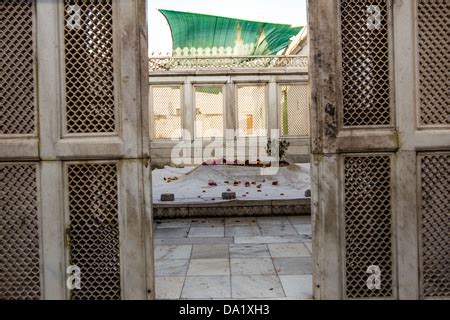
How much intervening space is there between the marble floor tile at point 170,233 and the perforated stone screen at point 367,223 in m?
4.28

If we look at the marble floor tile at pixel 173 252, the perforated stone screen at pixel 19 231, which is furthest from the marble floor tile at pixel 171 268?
the perforated stone screen at pixel 19 231

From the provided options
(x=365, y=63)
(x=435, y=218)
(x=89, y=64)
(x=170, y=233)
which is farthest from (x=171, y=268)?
(x=365, y=63)

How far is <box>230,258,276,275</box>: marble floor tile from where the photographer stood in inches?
220

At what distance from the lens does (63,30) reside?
4.32 meters

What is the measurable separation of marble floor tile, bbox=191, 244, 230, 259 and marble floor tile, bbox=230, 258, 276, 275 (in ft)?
1.22

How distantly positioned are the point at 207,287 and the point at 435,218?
3.11 metres

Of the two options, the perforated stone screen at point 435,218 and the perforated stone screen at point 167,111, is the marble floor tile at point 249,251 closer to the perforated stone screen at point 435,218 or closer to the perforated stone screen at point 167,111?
the perforated stone screen at point 435,218

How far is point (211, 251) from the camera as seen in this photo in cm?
672

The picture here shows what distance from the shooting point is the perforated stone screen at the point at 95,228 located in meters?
4.40

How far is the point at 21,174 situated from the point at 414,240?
487cm

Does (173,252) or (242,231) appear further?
(242,231)

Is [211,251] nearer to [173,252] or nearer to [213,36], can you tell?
[173,252]

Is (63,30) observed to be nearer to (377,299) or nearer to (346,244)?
(346,244)
